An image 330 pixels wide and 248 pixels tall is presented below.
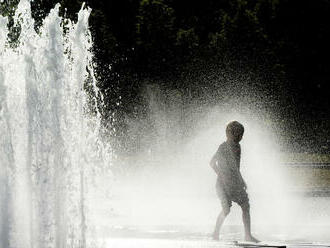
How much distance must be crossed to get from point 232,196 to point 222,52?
3497 centimetres

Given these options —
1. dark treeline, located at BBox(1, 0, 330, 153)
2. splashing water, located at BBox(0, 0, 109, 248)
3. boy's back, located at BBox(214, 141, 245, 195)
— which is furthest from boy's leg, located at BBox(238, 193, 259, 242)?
dark treeline, located at BBox(1, 0, 330, 153)

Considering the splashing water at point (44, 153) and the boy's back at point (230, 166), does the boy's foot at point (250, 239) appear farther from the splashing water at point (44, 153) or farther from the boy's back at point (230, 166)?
the splashing water at point (44, 153)

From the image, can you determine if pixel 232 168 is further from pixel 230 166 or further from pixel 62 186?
pixel 62 186

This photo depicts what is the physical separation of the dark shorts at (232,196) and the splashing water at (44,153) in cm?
170

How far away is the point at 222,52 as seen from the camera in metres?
47.7

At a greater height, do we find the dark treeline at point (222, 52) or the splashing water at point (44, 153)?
the dark treeline at point (222, 52)

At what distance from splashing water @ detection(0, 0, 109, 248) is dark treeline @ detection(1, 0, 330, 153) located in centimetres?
3071

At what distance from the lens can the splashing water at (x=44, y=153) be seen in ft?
37.7

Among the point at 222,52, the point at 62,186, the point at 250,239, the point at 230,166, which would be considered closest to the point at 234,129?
the point at 230,166

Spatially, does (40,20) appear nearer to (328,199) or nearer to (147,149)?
(147,149)

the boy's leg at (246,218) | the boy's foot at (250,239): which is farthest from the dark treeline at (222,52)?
the boy's foot at (250,239)

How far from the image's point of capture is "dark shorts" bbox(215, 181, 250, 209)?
12930 mm

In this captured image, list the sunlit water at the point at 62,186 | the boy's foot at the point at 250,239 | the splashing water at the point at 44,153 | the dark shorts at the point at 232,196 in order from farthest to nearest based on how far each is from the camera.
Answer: the dark shorts at the point at 232,196 < the boy's foot at the point at 250,239 < the sunlit water at the point at 62,186 < the splashing water at the point at 44,153

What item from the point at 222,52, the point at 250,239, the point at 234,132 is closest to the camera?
the point at 250,239
